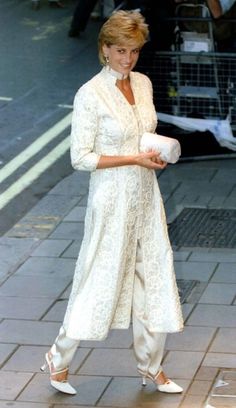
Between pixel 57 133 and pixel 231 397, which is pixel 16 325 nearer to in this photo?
pixel 231 397

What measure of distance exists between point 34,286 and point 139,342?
1955 mm

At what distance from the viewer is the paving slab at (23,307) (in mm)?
8000

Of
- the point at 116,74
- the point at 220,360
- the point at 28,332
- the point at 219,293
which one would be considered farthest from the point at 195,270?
the point at 116,74

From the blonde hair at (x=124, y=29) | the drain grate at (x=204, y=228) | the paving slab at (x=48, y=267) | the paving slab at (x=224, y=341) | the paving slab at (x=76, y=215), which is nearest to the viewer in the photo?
the blonde hair at (x=124, y=29)

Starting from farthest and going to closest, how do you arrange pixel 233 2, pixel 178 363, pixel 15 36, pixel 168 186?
pixel 15 36, pixel 233 2, pixel 168 186, pixel 178 363

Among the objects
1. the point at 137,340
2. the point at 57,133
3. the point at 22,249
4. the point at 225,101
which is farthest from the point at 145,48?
the point at 137,340

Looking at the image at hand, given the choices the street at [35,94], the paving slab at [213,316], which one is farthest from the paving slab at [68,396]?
the street at [35,94]

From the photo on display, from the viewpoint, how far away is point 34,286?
8.52m

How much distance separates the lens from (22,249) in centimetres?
934

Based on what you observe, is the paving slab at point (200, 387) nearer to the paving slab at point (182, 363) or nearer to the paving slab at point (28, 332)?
the paving slab at point (182, 363)

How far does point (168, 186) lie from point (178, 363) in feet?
12.1

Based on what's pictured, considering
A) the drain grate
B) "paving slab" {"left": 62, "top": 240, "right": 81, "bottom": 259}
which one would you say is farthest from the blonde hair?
the drain grate

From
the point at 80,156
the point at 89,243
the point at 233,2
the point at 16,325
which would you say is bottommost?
the point at 16,325

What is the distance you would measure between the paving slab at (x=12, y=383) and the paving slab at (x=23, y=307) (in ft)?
3.03
